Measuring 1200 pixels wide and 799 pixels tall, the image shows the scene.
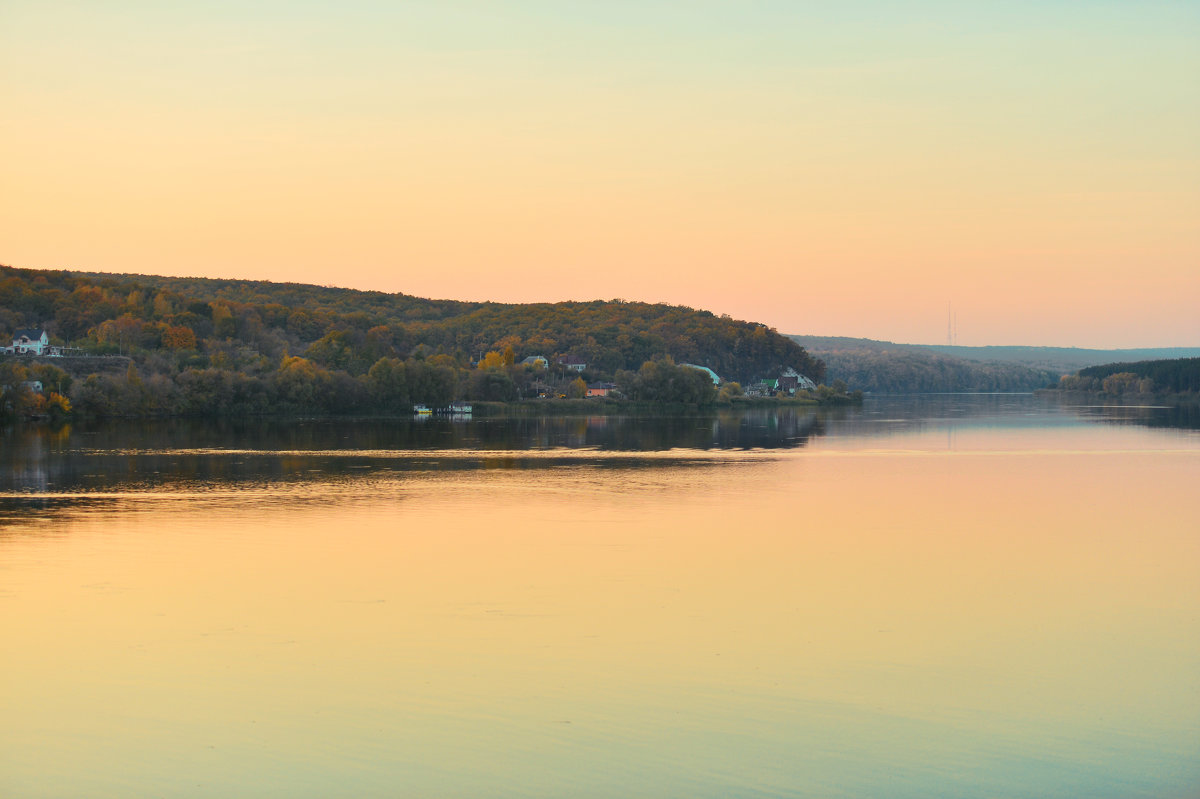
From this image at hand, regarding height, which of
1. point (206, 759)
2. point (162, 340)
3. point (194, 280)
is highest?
point (194, 280)

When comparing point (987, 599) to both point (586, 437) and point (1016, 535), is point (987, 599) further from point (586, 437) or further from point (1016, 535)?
point (586, 437)

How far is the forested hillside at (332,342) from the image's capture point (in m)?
67.9

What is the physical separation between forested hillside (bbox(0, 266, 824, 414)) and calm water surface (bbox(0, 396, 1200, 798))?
145 feet

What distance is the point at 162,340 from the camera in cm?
8644

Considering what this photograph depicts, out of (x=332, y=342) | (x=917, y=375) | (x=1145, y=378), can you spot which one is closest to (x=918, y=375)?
(x=917, y=375)

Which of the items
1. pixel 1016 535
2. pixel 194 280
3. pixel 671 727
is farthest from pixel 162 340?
pixel 671 727

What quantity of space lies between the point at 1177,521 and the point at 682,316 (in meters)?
122

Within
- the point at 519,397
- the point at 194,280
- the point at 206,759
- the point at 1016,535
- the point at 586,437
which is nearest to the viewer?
the point at 206,759

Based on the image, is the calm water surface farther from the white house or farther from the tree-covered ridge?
the tree-covered ridge

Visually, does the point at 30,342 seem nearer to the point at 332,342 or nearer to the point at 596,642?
the point at 332,342

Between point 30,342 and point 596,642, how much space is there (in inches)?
3273

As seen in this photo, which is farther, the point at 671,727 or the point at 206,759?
the point at 671,727

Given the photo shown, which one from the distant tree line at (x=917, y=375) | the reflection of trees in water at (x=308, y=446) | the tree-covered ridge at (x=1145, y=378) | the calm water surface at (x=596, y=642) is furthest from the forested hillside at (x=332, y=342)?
the calm water surface at (x=596, y=642)

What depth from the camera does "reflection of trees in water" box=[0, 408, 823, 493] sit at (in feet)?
92.9
